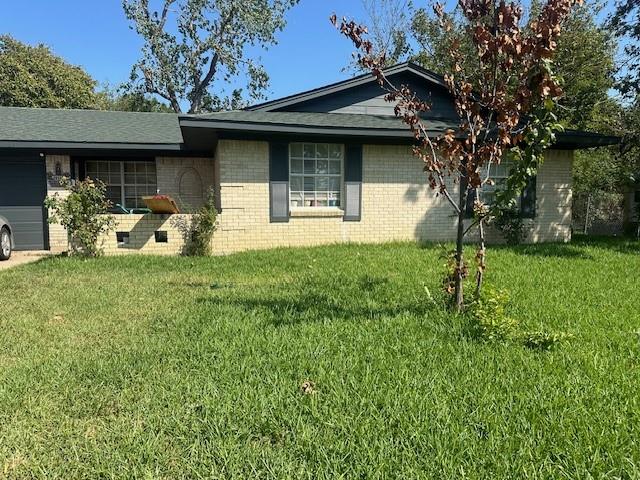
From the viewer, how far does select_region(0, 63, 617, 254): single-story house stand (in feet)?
31.7

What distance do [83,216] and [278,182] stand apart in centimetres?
420

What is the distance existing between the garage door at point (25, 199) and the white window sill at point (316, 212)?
24.2 ft

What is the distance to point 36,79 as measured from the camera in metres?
29.9

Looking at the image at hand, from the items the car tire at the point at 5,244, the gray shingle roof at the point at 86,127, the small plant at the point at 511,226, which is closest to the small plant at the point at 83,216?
the car tire at the point at 5,244

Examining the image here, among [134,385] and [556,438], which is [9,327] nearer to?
[134,385]

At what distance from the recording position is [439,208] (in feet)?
36.0

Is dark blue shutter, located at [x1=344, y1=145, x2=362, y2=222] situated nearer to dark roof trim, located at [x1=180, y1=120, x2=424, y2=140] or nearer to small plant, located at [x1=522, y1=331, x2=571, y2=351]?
dark roof trim, located at [x1=180, y1=120, x2=424, y2=140]

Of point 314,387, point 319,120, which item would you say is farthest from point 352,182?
point 314,387

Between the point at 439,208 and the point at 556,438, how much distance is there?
29.9 ft

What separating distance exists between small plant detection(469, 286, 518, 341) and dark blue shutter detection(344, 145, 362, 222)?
641 cm

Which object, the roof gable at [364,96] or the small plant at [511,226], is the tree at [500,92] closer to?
the roof gable at [364,96]

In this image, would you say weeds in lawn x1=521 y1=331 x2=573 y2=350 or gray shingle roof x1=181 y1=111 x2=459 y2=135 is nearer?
weeds in lawn x1=521 y1=331 x2=573 y2=350

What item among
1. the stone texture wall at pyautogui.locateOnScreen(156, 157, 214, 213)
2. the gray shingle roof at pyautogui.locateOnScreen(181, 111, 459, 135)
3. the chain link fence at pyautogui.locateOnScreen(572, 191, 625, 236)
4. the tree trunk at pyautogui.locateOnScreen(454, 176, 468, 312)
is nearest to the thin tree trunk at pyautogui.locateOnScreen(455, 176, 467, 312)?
the tree trunk at pyautogui.locateOnScreen(454, 176, 468, 312)

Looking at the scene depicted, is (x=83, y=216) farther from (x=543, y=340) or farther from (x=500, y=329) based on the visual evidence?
(x=543, y=340)
